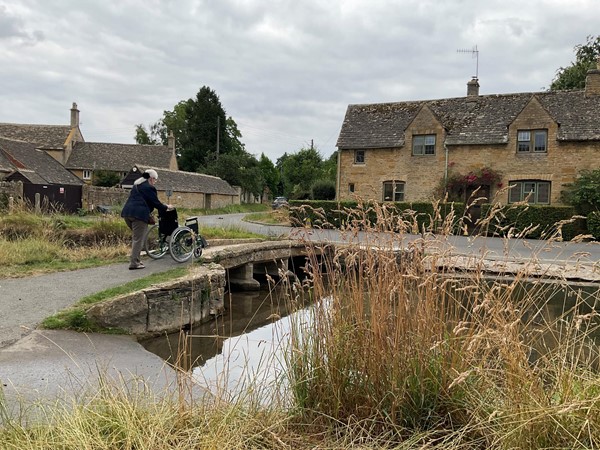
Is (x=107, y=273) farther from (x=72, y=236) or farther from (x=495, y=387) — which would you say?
(x=495, y=387)

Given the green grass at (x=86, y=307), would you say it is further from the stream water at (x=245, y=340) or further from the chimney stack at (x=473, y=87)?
the chimney stack at (x=473, y=87)

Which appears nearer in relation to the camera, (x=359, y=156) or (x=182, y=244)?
(x=182, y=244)

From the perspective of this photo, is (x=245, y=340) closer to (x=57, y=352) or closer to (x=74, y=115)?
(x=57, y=352)

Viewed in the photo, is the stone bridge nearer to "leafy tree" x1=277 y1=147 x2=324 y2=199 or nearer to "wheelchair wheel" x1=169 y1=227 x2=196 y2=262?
"wheelchair wheel" x1=169 y1=227 x2=196 y2=262

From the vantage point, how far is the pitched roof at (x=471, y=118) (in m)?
25.4

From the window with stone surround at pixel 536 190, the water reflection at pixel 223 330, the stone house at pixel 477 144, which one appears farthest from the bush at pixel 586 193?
the water reflection at pixel 223 330

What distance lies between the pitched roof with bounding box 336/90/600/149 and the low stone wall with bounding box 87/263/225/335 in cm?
2217

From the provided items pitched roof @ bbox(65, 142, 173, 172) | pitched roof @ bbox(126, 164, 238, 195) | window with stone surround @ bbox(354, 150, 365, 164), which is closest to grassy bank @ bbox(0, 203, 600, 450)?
window with stone surround @ bbox(354, 150, 365, 164)

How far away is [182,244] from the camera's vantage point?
10.1 meters

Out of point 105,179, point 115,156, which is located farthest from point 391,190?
point 115,156

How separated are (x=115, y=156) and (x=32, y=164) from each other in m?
19.3

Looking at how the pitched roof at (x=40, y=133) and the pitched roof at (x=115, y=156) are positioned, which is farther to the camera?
the pitched roof at (x=115, y=156)

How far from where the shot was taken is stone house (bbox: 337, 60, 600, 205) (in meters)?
25.2

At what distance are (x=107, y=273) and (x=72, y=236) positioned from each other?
11.6 ft
